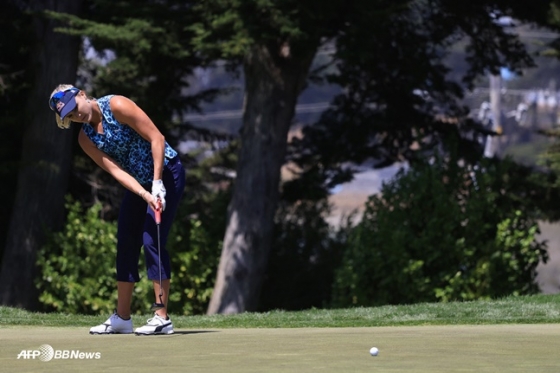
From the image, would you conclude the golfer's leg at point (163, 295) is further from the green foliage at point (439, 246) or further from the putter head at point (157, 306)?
the green foliage at point (439, 246)

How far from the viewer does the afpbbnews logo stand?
618 cm

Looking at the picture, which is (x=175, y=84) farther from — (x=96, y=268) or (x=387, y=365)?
(x=387, y=365)

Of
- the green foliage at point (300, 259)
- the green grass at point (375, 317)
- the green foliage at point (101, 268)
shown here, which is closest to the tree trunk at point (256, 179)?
the green foliage at point (101, 268)

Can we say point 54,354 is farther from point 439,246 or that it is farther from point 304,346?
point 439,246

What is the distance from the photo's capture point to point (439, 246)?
58.7ft

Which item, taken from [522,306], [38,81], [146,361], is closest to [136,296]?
[38,81]

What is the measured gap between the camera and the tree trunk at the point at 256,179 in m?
18.7

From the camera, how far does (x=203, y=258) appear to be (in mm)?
19719

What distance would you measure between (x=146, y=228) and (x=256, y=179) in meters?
10.6

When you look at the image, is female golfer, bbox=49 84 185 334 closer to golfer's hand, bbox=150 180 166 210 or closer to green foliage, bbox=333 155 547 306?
golfer's hand, bbox=150 180 166 210

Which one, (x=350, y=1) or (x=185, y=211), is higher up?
(x=350, y=1)

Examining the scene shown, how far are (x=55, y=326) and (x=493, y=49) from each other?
39.7 feet

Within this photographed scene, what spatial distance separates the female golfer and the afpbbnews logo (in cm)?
159

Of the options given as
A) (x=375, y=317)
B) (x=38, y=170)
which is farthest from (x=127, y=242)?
(x=38, y=170)
